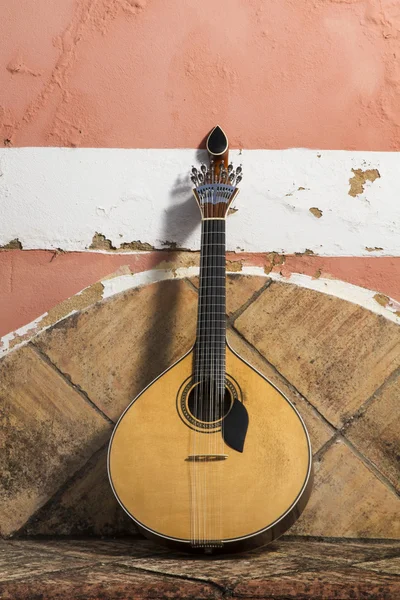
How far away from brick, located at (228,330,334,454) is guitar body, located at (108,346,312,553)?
257 mm

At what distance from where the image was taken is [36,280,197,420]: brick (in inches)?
75.6

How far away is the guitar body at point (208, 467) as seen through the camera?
1524 millimetres

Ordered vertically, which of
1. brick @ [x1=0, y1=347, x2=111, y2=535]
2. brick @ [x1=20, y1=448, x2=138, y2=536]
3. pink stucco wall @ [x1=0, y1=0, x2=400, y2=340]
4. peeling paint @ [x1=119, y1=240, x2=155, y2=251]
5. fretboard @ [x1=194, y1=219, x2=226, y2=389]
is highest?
pink stucco wall @ [x1=0, y1=0, x2=400, y2=340]

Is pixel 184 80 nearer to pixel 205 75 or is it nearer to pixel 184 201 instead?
pixel 205 75

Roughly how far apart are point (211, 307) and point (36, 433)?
0.62 meters

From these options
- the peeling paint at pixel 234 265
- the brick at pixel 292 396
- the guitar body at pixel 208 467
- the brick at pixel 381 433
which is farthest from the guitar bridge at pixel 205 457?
the peeling paint at pixel 234 265

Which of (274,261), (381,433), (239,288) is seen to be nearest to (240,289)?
(239,288)

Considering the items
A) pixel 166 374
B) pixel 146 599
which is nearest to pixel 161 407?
pixel 166 374

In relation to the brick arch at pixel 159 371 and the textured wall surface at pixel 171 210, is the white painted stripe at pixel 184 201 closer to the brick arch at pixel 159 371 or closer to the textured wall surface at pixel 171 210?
the textured wall surface at pixel 171 210

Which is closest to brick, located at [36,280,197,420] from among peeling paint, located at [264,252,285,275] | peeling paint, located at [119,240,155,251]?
peeling paint, located at [119,240,155,251]

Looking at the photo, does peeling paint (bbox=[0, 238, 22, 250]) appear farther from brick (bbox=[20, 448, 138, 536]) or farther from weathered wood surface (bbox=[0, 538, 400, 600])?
weathered wood surface (bbox=[0, 538, 400, 600])

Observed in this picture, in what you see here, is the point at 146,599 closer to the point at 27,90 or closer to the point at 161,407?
the point at 161,407

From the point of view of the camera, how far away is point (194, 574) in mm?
1322

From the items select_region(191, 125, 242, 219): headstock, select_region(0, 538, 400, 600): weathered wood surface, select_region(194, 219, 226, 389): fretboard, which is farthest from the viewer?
select_region(191, 125, 242, 219): headstock
